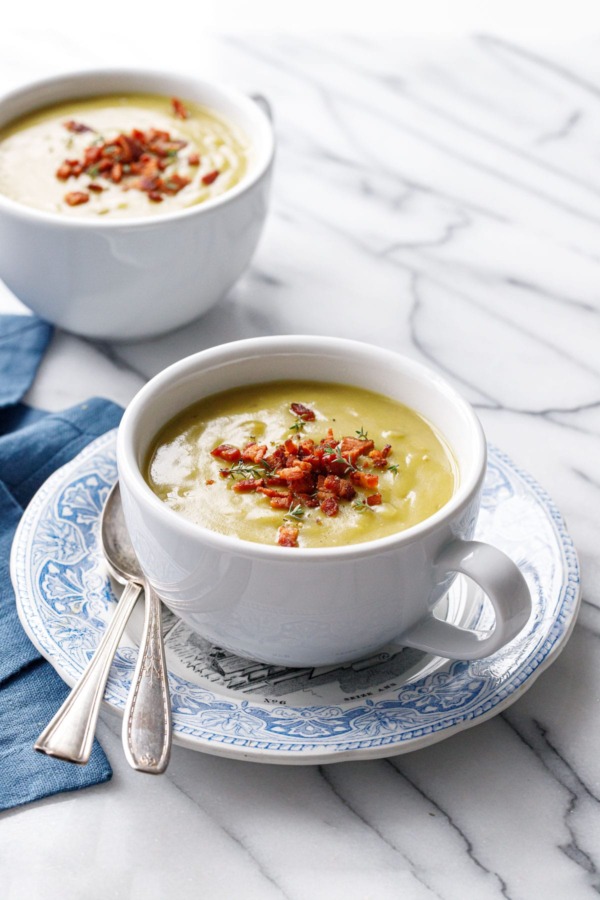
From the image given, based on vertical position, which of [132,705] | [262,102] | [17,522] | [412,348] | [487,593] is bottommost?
[17,522]

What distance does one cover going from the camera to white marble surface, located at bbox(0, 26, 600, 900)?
1350 millimetres

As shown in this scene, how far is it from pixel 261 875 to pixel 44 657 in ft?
1.38

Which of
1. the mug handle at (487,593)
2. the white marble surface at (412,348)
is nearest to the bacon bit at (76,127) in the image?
the white marble surface at (412,348)

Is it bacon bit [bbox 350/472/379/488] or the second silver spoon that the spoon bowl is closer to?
the second silver spoon

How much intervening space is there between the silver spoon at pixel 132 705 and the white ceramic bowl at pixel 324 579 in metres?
0.08

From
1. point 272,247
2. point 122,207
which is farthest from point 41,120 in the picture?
point 272,247

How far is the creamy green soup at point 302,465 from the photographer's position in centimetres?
149

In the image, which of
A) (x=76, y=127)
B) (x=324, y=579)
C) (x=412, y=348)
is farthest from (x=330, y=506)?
(x=76, y=127)

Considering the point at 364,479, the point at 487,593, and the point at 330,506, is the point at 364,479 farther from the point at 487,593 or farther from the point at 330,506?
the point at 487,593

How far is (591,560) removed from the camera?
184 centimetres

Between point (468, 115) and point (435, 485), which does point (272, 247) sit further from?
point (435, 485)

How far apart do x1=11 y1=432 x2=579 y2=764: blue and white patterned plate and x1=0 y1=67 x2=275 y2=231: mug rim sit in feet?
1.68

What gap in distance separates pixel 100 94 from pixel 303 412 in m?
1.20

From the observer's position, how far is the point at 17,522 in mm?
1861
